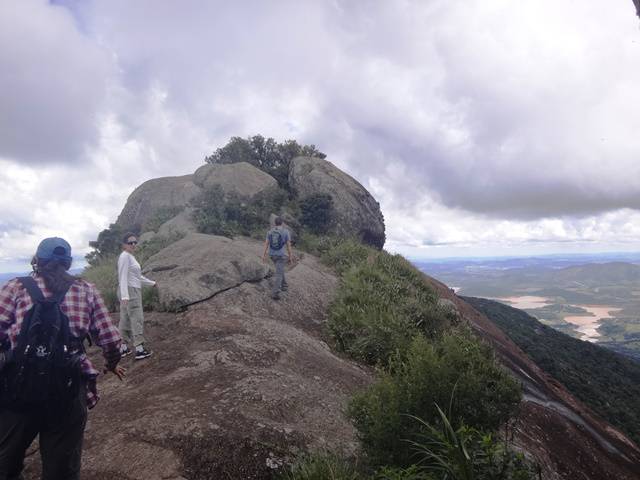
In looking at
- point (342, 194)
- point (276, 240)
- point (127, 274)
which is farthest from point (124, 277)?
point (342, 194)

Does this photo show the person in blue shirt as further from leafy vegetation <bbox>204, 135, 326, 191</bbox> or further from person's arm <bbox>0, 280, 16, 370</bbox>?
leafy vegetation <bbox>204, 135, 326, 191</bbox>

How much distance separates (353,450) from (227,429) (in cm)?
152

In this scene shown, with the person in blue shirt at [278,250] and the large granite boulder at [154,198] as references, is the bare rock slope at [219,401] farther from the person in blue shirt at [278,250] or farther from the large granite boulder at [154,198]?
the large granite boulder at [154,198]

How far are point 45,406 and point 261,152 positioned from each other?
24.8m

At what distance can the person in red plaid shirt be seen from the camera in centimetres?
303

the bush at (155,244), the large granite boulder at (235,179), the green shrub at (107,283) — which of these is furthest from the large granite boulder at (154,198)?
the green shrub at (107,283)

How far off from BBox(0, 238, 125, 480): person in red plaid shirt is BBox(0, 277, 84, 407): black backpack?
76 mm

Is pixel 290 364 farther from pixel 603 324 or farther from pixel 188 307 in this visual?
pixel 603 324

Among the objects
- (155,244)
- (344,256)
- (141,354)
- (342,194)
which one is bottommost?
(141,354)

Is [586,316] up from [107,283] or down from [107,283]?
down

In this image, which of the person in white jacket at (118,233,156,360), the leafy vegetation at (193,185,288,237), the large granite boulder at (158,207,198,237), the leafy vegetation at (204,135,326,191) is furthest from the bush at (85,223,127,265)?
the person in white jacket at (118,233,156,360)

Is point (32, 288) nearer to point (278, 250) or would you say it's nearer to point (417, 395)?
point (417, 395)

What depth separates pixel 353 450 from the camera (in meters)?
5.04

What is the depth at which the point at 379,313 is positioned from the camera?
10430 mm
